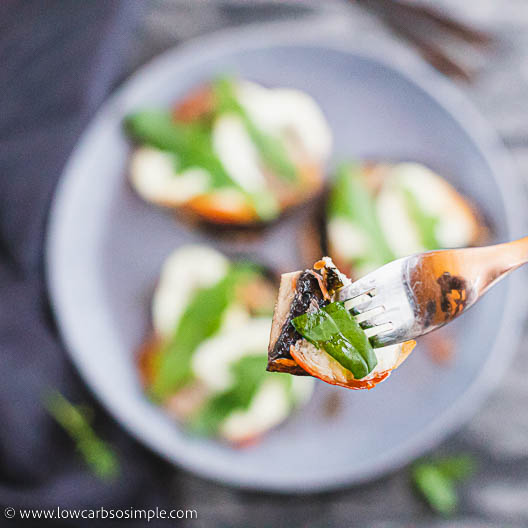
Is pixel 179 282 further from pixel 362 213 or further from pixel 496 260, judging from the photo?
pixel 496 260

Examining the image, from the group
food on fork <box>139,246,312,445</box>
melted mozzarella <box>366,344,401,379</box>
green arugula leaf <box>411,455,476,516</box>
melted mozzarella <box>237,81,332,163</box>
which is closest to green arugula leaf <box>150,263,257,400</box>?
food on fork <box>139,246,312,445</box>

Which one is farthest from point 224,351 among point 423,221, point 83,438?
point 423,221

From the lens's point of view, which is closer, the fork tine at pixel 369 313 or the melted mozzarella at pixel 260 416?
the fork tine at pixel 369 313

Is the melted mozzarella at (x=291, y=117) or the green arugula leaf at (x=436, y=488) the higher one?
the melted mozzarella at (x=291, y=117)

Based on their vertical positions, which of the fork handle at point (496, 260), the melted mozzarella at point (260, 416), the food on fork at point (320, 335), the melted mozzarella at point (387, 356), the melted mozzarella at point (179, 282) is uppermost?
the fork handle at point (496, 260)

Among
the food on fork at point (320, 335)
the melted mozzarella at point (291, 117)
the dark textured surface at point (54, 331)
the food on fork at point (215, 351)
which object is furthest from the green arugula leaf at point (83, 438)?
the food on fork at point (320, 335)

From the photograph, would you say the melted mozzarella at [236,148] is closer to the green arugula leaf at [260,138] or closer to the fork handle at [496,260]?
the green arugula leaf at [260,138]

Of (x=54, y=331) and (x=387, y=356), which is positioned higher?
(x=387, y=356)

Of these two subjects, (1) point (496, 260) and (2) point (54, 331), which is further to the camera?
(2) point (54, 331)
